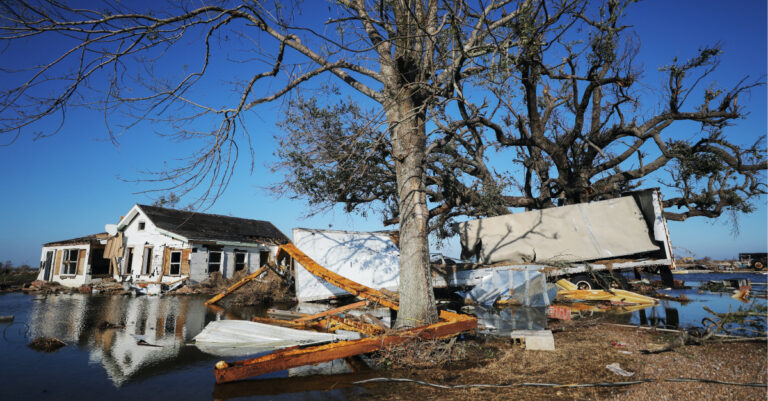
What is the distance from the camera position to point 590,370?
14.5 feet

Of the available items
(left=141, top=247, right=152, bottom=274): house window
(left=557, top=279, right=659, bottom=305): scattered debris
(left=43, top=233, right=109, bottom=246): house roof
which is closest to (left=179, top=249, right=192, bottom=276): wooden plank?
(left=141, top=247, right=152, bottom=274): house window

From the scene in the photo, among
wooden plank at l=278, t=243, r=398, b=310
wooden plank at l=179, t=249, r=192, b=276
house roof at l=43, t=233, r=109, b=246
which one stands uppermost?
house roof at l=43, t=233, r=109, b=246

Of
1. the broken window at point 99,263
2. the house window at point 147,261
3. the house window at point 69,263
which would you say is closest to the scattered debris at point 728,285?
the house window at point 147,261

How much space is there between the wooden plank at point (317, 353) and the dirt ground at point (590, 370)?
314mm

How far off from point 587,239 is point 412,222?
8.86 m

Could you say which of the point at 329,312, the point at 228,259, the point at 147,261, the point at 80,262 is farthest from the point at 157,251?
the point at 329,312

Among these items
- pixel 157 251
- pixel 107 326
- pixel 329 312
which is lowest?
pixel 107 326

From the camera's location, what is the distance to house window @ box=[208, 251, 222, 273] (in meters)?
20.6

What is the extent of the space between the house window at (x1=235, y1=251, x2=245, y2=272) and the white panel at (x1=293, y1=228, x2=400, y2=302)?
10.6 metres

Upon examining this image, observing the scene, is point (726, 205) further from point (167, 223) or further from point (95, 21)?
point (167, 223)

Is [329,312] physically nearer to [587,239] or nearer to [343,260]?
[343,260]

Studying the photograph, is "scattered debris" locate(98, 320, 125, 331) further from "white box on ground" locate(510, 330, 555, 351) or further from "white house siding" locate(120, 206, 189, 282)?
"white house siding" locate(120, 206, 189, 282)

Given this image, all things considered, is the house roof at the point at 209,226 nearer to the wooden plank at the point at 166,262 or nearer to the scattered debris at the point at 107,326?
the wooden plank at the point at 166,262

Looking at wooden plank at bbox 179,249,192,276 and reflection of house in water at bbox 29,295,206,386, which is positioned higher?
wooden plank at bbox 179,249,192,276
